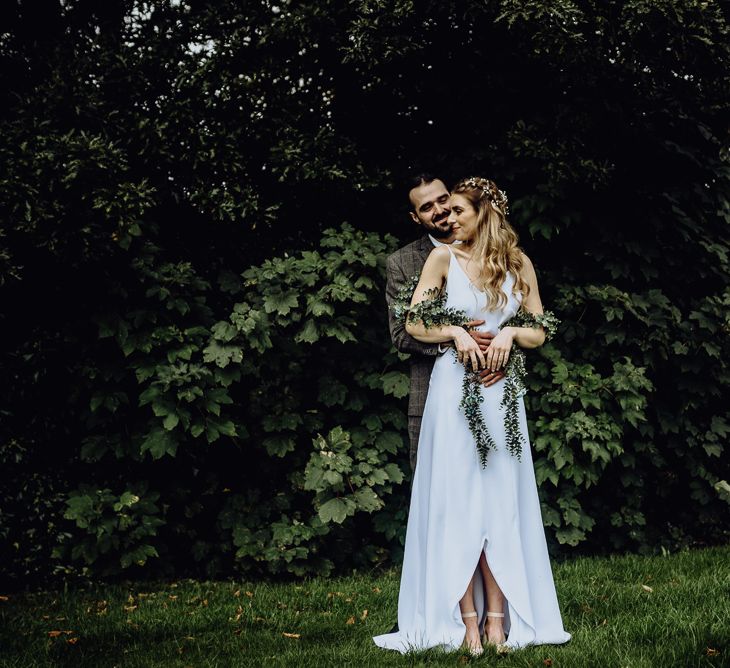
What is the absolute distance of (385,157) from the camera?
21.4 ft

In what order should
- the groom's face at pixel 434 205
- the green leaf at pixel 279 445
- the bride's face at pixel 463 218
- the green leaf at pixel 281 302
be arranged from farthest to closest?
the green leaf at pixel 279 445 < the green leaf at pixel 281 302 < the groom's face at pixel 434 205 < the bride's face at pixel 463 218

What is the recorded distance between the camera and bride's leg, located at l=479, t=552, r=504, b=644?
12.4 ft

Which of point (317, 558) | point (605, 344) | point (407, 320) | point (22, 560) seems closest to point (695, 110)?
→ point (605, 344)

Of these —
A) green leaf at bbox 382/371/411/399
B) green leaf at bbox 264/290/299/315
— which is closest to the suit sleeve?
green leaf at bbox 264/290/299/315

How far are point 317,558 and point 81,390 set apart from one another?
83.5 inches

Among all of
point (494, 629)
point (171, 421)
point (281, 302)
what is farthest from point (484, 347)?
point (171, 421)

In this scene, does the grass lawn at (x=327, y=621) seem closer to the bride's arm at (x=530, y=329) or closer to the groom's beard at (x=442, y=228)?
the bride's arm at (x=530, y=329)

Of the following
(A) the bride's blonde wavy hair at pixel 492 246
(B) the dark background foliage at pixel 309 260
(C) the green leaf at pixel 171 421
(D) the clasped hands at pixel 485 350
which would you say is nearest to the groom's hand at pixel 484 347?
(D) the clasped hands at pixel 485 350

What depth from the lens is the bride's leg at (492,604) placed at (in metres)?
3.77

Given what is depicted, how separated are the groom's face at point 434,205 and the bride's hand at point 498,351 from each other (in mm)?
1165

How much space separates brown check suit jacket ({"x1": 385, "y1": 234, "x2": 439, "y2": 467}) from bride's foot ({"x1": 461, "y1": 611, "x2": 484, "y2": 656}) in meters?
0.90

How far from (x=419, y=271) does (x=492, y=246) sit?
81 centimetres

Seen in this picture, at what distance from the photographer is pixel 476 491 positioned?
3768 millimetres

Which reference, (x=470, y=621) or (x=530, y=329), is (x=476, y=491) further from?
(x=530, y=329)
